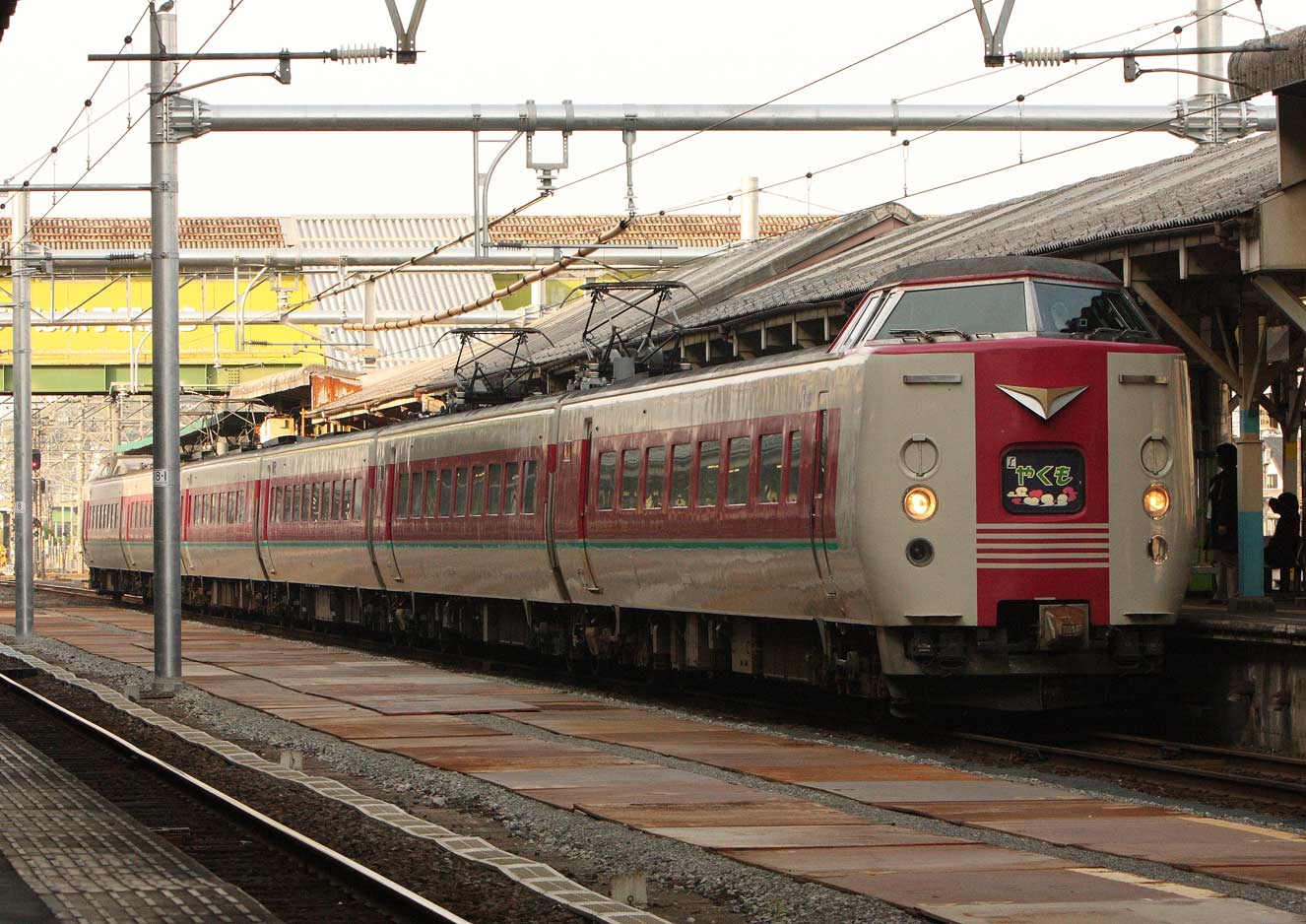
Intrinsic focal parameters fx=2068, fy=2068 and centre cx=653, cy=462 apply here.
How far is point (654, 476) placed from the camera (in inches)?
789

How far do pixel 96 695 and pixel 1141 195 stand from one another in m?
12.3

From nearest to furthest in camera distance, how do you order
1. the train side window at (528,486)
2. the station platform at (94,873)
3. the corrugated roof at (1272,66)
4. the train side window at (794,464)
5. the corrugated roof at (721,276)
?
the station platform at (94,873)
the corrugated roof at (1272,66)
the train side window at (794,464)
the train side window at (528,486)
the corrugated roof at (721,276)

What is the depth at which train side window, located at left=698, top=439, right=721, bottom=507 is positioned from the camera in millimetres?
18578

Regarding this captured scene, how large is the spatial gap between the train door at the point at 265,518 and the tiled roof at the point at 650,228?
76.6 feet

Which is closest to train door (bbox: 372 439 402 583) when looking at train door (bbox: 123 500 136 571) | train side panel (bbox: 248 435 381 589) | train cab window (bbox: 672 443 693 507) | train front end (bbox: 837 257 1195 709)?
train side panel (bbox: 248 435 381 589)

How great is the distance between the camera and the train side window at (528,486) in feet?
77.5

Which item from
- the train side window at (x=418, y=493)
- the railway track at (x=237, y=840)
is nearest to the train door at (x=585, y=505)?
the railway track at (x=237, y=840)

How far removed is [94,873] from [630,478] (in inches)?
419

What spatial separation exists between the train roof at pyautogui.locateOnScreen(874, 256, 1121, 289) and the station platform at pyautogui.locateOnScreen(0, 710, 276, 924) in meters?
7.48

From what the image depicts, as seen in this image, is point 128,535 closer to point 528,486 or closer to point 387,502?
point 387,502

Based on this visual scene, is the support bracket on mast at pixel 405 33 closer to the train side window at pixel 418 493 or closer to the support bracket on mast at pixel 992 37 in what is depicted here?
the support bracket on mast at pixel 992 37

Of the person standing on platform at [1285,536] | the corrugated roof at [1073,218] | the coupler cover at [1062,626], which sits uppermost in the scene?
the corrugated roof at [1073,218]

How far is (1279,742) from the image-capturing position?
15.1m

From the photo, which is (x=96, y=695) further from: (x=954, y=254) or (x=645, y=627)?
(x=954, y=254)
